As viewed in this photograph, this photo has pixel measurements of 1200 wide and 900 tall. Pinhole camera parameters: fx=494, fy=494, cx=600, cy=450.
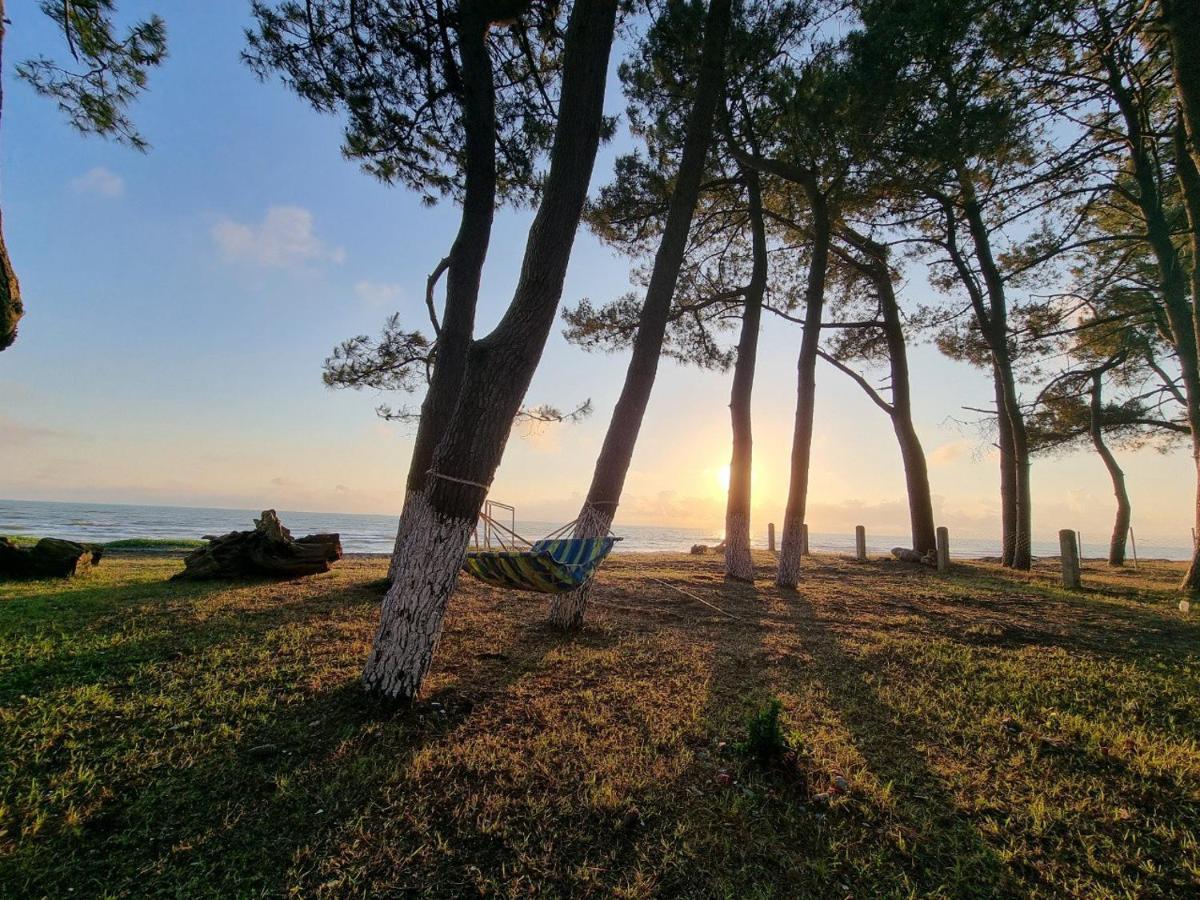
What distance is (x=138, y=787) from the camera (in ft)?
5.63

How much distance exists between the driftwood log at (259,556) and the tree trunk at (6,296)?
425 centimetres

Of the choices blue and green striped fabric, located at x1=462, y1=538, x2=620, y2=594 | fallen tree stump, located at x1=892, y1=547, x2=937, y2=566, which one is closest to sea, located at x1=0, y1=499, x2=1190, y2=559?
blue and green striped fabric, located at x1=462, y1=538, x2=620, y2=594

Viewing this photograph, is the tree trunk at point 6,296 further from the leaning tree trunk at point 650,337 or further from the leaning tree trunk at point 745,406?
the leaning tree trunk at point 745,406

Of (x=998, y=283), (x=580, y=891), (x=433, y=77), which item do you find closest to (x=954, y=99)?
(x=998, y=283)

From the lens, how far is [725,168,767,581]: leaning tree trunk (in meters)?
7.34

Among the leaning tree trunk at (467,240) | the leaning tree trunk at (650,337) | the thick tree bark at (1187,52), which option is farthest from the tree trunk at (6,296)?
the thick tree bark at (1187,52)

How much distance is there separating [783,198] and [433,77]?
5813 mm

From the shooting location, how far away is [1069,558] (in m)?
7.16

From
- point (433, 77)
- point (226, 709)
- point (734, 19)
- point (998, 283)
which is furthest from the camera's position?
point (998, 283)

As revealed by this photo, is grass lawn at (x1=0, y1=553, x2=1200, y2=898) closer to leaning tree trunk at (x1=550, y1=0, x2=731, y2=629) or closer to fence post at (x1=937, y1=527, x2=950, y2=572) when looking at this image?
leaning tree trunk at (x1=550, y1=0, x2=731, y2=629)

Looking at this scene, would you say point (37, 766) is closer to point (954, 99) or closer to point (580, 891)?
point (580, 891)

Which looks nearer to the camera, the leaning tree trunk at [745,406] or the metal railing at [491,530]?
the metal railing at [491,530]

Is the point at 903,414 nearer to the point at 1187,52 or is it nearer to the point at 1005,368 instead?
the point at 1005,368

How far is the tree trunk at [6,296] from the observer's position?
7.00 feet
